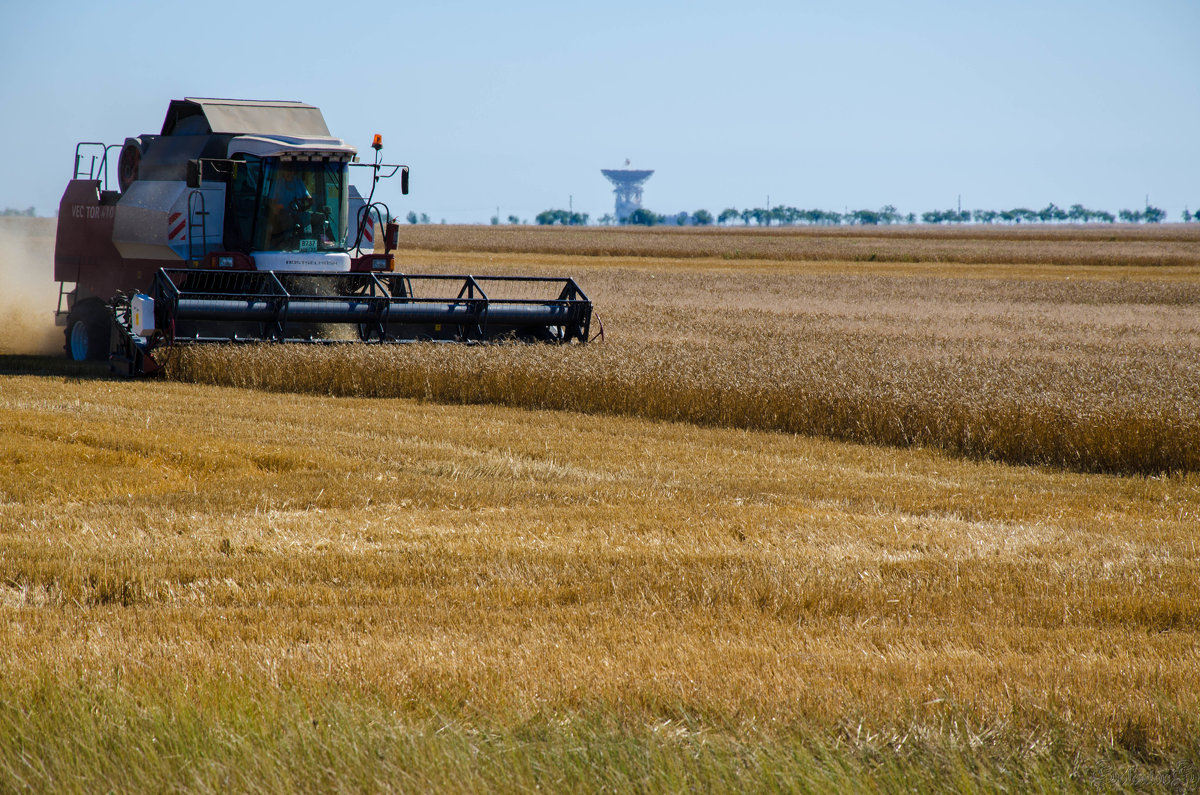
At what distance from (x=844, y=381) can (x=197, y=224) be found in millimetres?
8984

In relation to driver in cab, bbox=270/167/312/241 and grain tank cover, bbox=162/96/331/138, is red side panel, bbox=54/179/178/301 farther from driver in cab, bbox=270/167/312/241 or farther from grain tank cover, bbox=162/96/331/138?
driver in cab, bbox=270/167/312/241

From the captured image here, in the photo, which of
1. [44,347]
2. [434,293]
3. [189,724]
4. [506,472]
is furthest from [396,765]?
[434,293]

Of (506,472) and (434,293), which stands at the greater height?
(434,293)

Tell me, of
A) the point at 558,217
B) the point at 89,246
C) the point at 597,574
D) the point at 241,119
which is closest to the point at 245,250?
the point at 241,119

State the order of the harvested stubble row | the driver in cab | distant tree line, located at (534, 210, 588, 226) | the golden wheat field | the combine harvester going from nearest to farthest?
the golden wheat field < the harvested stubble row < the combine harvester < the driver in cab < distant tree line, located at (534, 210, 588, 226)

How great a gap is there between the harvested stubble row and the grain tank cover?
3501 mm

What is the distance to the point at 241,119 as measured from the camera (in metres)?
15.4

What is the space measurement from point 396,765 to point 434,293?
27261 millimetres

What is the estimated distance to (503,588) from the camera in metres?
5.45

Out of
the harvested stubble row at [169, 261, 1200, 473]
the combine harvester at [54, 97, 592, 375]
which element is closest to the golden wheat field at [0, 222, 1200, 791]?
the harvested stubble row at [169, 261, 1200, 473]

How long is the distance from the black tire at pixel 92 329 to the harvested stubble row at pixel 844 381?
2435mm

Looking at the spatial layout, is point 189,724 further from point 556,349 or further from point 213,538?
point 556,349

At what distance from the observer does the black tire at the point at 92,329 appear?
15602 mm

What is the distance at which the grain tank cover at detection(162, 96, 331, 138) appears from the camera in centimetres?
Answer: 1525
